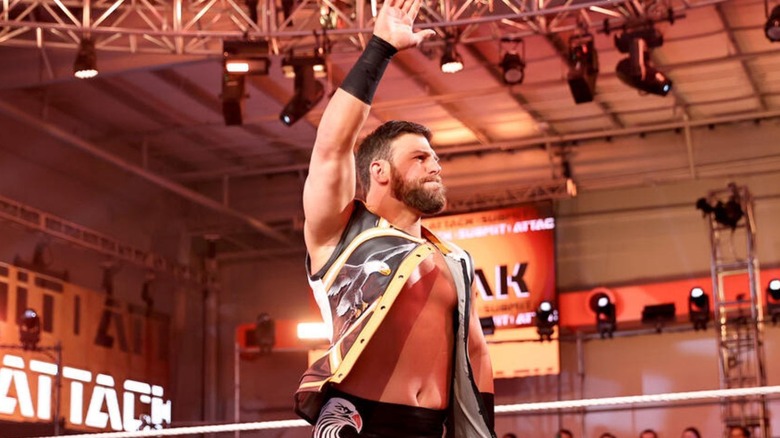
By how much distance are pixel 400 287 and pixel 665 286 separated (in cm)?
961

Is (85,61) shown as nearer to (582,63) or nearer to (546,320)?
(582,63)

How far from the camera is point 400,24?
2184mm

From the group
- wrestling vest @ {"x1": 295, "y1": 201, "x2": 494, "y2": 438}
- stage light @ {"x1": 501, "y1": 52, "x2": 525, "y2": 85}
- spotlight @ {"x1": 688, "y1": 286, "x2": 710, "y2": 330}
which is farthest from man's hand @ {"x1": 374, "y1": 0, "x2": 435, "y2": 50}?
spotlight @ {"x1": 688, "y1": 286, "x2": 710, "y2": 330}

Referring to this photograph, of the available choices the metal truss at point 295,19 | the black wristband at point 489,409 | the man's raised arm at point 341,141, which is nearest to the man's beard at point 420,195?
the man's raised arm at point 341,141

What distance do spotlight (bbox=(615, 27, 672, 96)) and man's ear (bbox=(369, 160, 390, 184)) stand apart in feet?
18.5

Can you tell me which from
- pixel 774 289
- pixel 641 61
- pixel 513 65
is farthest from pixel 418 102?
pixel 774 289

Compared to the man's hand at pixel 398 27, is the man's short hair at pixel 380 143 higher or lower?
lower

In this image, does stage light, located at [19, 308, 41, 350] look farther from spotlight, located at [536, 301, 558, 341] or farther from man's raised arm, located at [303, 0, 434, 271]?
man's raised arm, located at [303, 0, 434, 271]

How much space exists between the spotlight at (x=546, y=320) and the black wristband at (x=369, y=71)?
861 cm

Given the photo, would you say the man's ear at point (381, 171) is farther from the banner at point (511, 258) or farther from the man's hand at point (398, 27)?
the banner at point (511, 258)

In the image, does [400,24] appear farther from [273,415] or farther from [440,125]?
[273,415]

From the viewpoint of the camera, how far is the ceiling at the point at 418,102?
8273mm

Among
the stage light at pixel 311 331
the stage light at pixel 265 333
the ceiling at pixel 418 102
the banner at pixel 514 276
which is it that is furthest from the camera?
the stage light at pixel 311 331

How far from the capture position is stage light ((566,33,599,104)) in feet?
25.7
